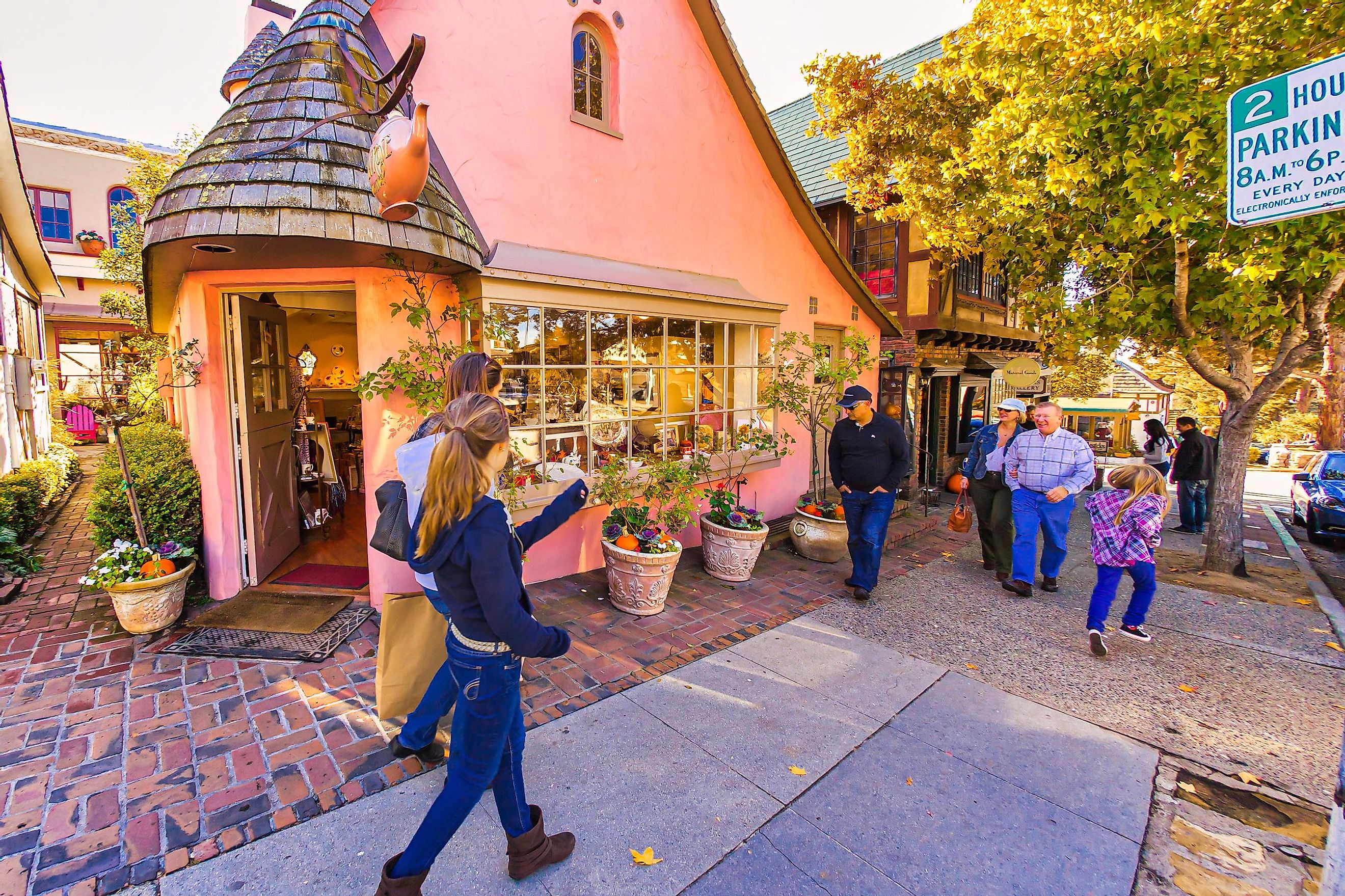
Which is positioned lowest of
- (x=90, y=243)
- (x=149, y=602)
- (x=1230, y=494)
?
(x=149, y=602)

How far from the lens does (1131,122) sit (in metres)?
5.67

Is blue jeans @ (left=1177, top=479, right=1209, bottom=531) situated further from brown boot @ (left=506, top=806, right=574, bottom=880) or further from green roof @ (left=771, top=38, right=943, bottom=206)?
brown boot @ (left=506, top=806, right=574, bottom=880)

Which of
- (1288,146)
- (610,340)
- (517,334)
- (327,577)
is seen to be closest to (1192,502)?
(1288,146)

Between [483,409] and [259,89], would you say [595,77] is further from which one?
[483,409]

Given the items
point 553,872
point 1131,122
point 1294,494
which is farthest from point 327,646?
point 1294,494

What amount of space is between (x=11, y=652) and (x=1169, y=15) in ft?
33.6

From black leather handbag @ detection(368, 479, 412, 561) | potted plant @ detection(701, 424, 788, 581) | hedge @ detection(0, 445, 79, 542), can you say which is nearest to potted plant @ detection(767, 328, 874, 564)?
potted plant @ detection(701, 424, 788, 581)

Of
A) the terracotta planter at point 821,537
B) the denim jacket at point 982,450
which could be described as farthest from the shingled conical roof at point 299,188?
the denim jacket at point 982,450

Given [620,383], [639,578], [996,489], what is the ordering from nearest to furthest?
1. [639,578]
2. [620,383]
3. [996,489]

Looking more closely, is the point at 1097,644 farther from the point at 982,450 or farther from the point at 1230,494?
the point at 1230,494

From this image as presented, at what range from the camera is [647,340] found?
610cm

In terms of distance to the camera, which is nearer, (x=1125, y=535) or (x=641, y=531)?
(x=1125, y=535)

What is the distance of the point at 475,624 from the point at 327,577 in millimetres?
4131

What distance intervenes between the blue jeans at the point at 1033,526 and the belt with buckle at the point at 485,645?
538 cm
